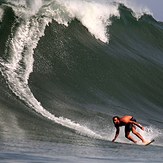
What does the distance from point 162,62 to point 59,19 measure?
703 centimetres

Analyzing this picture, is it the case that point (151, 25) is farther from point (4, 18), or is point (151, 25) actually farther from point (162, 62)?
point (4, 18)

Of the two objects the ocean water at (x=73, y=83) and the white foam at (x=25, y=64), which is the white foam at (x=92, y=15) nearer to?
the ocean water at (x=73, y=83)

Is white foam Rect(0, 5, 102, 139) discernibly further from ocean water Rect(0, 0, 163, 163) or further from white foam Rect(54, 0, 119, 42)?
white foam Rect(54, 0, 119, 42)

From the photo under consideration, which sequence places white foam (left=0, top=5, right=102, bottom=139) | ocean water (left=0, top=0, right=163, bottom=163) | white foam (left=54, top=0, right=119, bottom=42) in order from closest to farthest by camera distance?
ocean water (left=0, top=0, right=163, bottom=163)
white foam (left=0, top=5, right=102, bottom=139)
white foam (left=54, top=0, right=119, bottom=42)

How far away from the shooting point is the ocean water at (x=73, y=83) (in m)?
11.4

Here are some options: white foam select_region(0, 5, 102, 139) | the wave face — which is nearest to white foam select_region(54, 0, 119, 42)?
the wave face

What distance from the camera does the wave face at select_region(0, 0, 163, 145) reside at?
14.3 metres

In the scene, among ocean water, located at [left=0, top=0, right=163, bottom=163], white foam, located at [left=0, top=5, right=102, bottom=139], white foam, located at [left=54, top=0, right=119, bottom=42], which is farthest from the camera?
white foam, located at [left=54, top=0, right=119, bottom=42]

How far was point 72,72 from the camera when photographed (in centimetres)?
1888

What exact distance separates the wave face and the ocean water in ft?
0.08

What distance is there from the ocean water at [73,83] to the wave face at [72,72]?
0.08 ft

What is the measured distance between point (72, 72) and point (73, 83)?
79 cm

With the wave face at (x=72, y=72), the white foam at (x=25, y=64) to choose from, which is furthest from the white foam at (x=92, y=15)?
the white foam at (x=25, y=64)

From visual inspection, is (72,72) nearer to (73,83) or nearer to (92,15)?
(73,83)
